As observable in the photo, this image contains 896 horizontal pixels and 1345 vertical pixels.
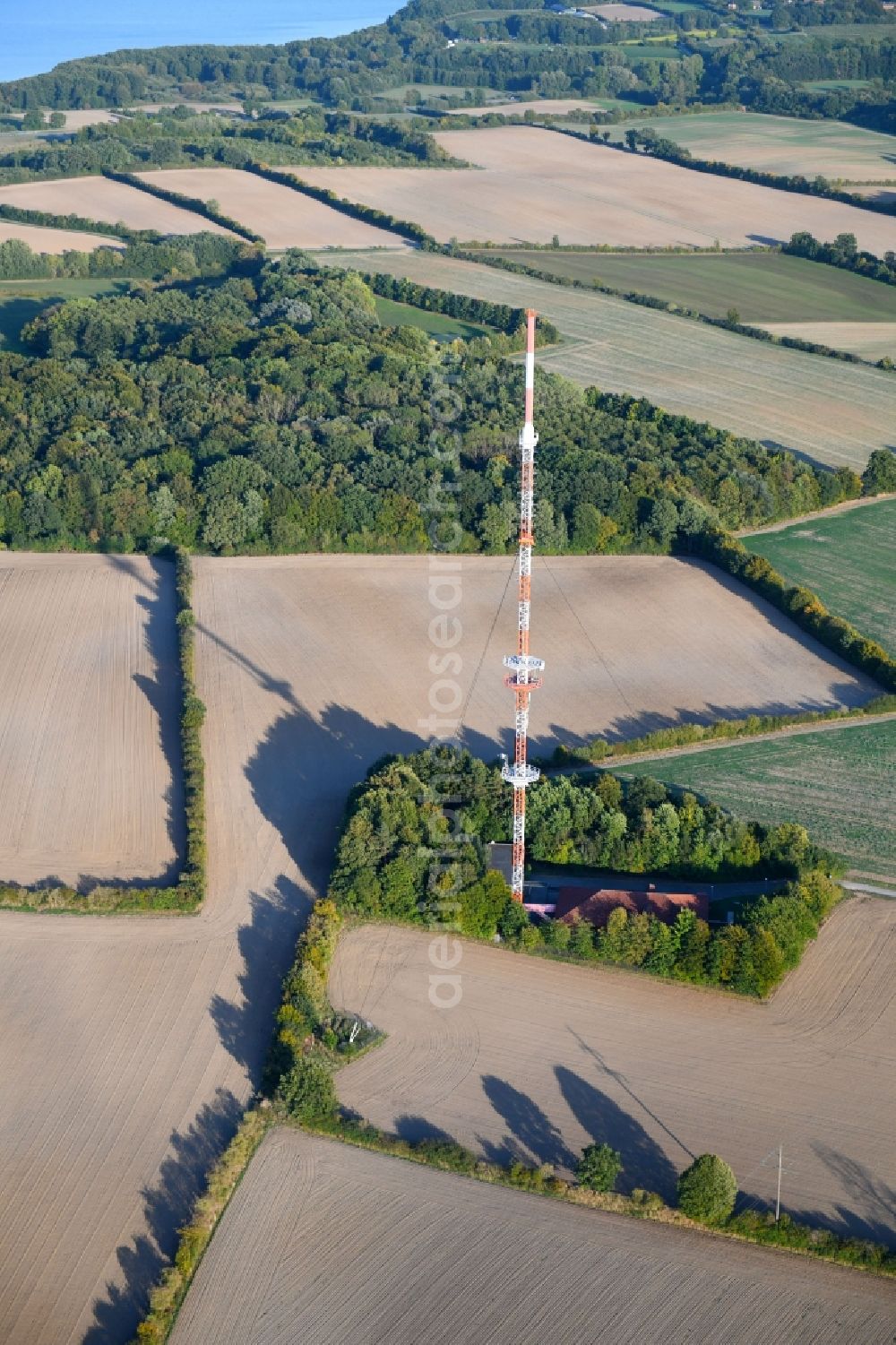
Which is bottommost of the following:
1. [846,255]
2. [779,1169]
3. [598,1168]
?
[779,1169]

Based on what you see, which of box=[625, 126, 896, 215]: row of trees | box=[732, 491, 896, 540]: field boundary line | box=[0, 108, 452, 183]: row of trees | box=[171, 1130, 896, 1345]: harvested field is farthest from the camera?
box=[0, 108, 452, 183]: row of trees

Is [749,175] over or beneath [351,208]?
over

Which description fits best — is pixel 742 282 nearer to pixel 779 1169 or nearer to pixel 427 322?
pixel 427 322

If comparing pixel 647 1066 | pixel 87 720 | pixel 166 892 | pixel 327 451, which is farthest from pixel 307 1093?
pixel 327 451

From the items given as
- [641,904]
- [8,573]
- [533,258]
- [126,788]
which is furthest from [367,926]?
[533,258]

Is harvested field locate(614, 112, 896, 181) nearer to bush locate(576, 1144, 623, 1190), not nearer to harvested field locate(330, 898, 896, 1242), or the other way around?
harvested field locate(330, 898, 896, 1242)

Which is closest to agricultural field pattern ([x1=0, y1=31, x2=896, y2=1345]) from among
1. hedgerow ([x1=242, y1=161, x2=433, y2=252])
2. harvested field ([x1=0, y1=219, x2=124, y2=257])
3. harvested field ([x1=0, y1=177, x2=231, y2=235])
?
harvested field ([x1=0, y1=219, x2=124, y2=257])

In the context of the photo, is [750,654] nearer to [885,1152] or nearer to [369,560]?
[369,560]
